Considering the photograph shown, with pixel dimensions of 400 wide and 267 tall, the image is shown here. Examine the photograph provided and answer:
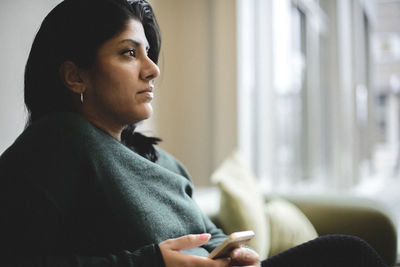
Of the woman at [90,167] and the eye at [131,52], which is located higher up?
the eye at [131,52]

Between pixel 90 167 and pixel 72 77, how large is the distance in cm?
21

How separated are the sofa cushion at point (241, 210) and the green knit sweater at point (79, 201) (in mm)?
524

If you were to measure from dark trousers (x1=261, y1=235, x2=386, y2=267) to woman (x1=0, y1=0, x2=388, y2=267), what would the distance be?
160mm

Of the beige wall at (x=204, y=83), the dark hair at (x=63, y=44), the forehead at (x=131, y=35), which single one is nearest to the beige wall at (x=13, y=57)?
the dark hair at (x=63, y=44)

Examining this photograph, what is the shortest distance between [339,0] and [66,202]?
3.39 meters

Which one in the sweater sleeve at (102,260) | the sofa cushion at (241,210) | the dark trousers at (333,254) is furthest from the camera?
the sofa cushion at (241,210)

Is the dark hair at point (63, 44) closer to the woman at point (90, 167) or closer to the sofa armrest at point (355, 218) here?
the woman at point (90, 167)

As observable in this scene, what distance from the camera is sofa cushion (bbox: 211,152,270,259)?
4.70 ft

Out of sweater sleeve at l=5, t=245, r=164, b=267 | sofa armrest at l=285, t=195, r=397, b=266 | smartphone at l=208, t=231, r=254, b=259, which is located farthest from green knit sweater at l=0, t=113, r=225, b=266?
sofa armrest at l=285, t=195, r=397, b=266

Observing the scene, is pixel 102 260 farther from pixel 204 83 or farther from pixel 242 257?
pixel 204 83

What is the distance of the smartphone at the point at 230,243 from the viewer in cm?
79

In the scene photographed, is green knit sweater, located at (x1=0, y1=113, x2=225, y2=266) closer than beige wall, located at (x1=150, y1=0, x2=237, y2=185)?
Yes

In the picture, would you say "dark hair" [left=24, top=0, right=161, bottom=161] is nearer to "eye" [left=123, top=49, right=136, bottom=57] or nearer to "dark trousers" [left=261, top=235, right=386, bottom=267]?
"eye" [left=123, top=49, right=136, bottom=57]

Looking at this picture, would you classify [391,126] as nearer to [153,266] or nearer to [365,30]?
[365,30]
